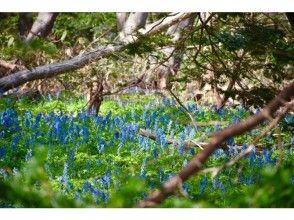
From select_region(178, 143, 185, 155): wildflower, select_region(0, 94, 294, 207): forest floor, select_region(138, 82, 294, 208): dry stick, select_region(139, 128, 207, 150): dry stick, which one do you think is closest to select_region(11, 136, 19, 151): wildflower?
→ select_region(0, 94, 294, 207): forest floor

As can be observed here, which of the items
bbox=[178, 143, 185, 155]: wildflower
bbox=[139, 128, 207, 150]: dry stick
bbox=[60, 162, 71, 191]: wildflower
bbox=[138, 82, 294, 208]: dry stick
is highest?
bbox=[138, 82, 294, 208]: dry stick

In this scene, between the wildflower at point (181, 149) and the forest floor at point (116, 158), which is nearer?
the forest floor at point (116, 158)

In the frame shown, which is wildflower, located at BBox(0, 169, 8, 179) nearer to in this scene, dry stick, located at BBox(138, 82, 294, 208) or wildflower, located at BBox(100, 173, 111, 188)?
wildflower, located at BBox(100, 173, 111, 188)

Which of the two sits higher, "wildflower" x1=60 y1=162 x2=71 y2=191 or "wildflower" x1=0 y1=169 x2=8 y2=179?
"wildflower" x1=60 y1=162 x2=71 y2=191

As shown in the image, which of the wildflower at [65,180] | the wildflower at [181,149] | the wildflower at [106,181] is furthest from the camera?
the wildflower at [181,149]

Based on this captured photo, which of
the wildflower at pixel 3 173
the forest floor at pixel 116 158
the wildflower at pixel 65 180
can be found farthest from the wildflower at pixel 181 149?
the wildflower at pixel 3 173

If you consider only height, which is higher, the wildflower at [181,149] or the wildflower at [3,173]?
the wildflower at [3,173]

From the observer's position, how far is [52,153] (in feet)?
15.4

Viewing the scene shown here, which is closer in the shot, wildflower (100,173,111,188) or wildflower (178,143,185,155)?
wildflower (100,173,111,188)

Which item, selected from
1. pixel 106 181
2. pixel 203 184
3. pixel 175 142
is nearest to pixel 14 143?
pixel 106 181

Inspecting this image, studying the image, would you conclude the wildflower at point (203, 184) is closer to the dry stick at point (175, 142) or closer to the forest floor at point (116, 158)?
the forest floor at point (116, 158)

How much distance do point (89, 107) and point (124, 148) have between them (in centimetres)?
236
